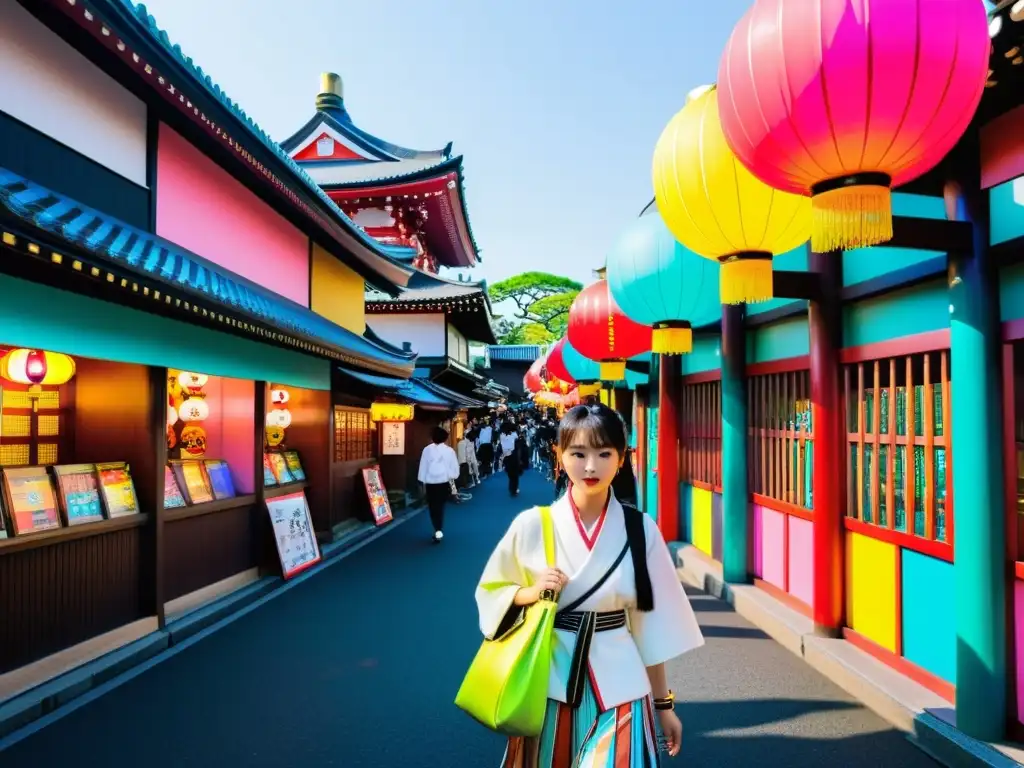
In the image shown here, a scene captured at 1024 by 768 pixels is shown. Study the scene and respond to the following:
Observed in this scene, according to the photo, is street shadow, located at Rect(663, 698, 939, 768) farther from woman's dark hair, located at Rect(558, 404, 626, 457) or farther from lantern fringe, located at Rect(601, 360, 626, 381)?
lantern fringe, located at Rect(601, 360, 626, 381)

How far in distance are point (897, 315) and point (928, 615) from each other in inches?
83.8

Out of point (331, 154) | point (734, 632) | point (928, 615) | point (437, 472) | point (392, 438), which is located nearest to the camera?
point (928, 615)

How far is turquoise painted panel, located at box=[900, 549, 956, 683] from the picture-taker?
4.61 m

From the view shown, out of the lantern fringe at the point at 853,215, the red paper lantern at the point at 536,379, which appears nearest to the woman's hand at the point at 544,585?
the lantern fringe at the point at 853,215

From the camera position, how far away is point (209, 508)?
304 inches

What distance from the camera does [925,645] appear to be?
486 centimetres

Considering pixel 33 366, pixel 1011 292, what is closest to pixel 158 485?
pixel 33 366

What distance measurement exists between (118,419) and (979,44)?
6694 mm

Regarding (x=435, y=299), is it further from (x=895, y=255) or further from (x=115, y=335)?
(x=895, y=255)

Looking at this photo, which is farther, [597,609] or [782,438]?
[782,438]

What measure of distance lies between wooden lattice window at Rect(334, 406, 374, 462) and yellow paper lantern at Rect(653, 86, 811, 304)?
915 cm

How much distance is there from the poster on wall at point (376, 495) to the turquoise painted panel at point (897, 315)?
9.72m

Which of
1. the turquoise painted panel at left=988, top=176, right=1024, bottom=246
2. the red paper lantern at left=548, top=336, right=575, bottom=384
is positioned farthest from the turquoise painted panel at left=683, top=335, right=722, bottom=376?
the turquoise painted panel at left=988, top=176, right=1024, bottom=246

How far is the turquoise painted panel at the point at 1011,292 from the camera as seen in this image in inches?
Result: 157
